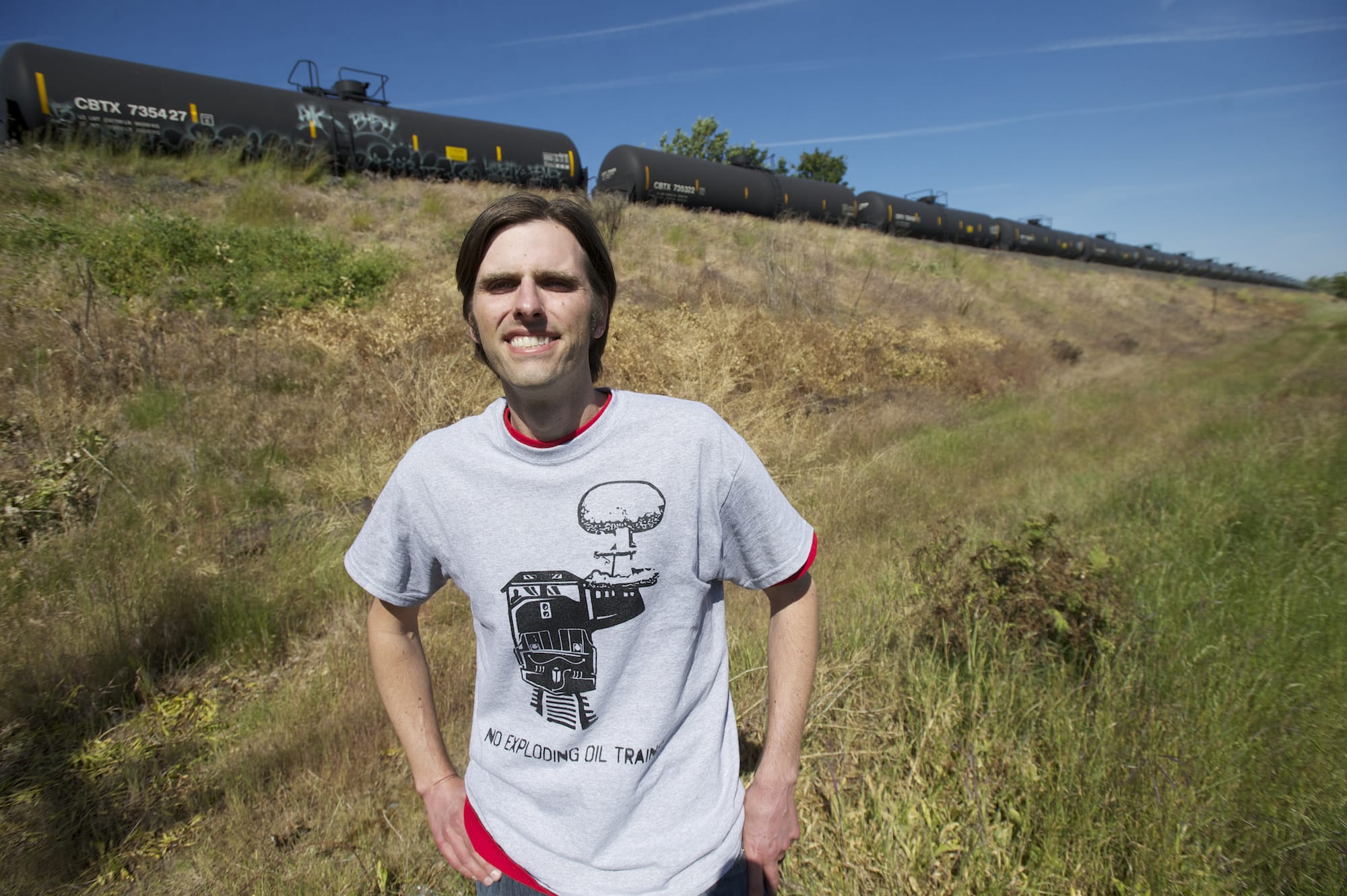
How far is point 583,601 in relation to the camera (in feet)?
5.00

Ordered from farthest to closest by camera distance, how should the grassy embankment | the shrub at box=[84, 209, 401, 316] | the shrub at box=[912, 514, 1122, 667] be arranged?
the shrub at box=[84, 209, 401, 316], the shrub at box=[912, 514, 1122, 667], the grassy embankment

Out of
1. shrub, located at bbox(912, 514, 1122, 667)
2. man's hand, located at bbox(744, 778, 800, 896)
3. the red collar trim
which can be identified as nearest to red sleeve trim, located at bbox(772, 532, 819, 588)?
man's hand, located at bbox(744, 778, 800, 896)

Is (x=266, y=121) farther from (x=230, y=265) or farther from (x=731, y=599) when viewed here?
(x=731, y=599)

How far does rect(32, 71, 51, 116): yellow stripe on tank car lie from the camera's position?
11.6m

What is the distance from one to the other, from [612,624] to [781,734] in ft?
1.73

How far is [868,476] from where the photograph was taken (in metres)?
7.14

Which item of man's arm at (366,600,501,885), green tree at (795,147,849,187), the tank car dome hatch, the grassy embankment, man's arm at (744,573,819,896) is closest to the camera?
man's arm at (744,573,819,896)

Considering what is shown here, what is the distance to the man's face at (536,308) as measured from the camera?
5.08 ft

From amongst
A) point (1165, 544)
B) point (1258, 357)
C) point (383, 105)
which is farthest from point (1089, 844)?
point (1258, 357)

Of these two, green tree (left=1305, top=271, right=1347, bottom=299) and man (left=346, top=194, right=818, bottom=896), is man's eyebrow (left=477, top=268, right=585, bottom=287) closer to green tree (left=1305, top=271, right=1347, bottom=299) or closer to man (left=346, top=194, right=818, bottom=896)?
man (left=346, top=194, right=818, bottom=896)

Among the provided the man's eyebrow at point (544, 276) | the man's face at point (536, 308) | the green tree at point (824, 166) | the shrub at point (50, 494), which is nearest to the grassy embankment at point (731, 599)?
the shrub at point (50, 494)

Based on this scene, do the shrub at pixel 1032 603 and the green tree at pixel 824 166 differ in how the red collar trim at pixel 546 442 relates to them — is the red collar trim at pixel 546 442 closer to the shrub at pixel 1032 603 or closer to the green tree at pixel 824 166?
the shrub at pixel 1032 603

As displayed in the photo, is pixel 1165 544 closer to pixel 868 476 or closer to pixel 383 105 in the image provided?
pixel 868 476

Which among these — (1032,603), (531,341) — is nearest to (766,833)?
(531,341)
